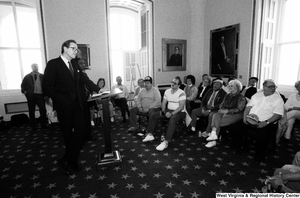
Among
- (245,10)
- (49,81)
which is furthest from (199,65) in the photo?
(49,81)

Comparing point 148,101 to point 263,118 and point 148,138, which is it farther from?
point 263,118

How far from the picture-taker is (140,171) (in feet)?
9.79

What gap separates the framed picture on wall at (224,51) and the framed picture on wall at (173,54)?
1.23 meters

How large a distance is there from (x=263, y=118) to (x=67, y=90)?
10.7 ft

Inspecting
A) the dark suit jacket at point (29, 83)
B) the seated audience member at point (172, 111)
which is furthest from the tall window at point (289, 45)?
the dark suit jacket at point (29, 83)

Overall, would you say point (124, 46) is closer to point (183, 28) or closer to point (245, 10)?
point (183, 28)

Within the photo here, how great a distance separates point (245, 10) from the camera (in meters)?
6.11

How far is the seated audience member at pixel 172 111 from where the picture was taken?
3.86 meters

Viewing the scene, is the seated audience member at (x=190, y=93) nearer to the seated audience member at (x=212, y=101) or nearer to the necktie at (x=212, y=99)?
the seated audience member at (x=212, y=101)

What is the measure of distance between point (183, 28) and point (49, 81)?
6.82 m

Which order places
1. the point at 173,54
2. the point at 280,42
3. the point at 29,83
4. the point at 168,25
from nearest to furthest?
the point at 29,83 < the point at 280,42 < the point at 168,25 < the point at 173,54

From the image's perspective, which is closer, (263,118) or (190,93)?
(263,118)

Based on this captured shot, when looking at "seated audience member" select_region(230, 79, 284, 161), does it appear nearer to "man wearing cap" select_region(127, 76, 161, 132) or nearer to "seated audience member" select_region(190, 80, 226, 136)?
"seated audience member" select_region(190, 80, 226, 136)

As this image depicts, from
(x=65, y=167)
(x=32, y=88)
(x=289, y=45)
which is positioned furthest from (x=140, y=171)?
(x=289, y=45)
